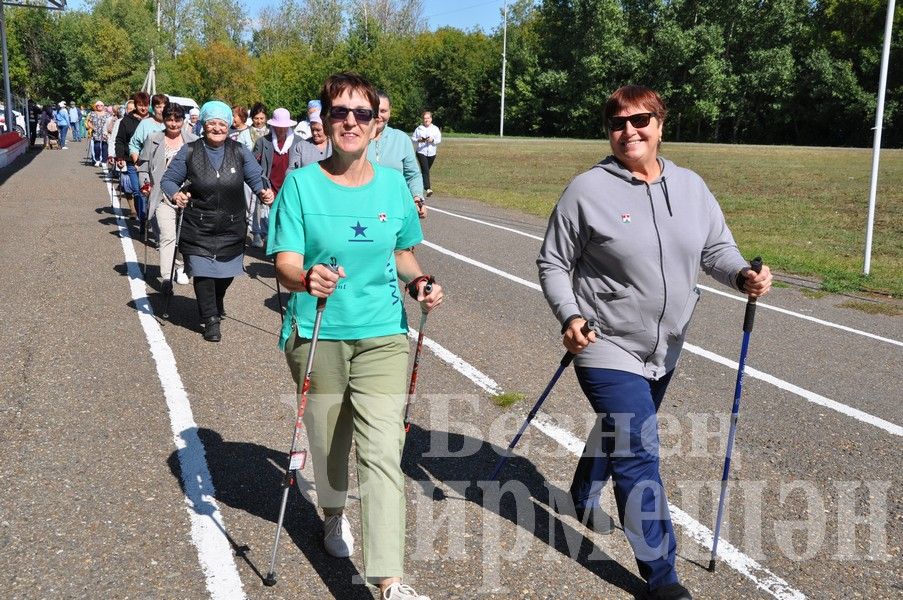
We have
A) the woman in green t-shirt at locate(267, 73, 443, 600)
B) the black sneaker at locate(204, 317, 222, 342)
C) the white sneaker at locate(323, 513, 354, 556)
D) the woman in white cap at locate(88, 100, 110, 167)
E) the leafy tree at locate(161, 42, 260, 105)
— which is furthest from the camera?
the leafy tree at locate(161, 42, 260, 105)

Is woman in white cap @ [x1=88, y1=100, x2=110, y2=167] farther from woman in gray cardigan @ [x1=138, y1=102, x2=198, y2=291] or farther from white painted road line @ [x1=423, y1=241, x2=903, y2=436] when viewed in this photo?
white painted road line @ [x1=423, y1=241, x2=903, y2=436]

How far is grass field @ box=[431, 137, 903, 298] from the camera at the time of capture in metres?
13.0

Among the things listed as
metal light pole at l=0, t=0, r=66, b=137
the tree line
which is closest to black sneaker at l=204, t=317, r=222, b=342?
metal light pole at l=0, t=0, r=66, b=137

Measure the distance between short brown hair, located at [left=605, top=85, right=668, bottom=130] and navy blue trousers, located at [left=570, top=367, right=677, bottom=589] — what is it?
3.71 ft

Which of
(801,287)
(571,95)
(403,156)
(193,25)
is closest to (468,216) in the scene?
(801,287)

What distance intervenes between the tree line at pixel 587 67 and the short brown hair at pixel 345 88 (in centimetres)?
5507

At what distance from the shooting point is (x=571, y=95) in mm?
66750

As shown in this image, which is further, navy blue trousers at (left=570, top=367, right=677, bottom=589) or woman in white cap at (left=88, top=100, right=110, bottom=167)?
woman in white cap at (left=88, top=100, right=110, bottom=167)

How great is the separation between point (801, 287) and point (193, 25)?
82.2 meters

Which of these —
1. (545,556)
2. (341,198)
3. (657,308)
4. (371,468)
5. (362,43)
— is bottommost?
(545,556)

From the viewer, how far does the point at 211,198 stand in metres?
7.80

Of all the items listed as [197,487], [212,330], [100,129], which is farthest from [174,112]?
[100,129]

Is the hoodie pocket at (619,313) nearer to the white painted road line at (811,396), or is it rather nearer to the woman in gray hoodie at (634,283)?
the woman in gray hoodie at (634,283)

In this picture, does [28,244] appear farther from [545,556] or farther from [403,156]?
[545,556]
